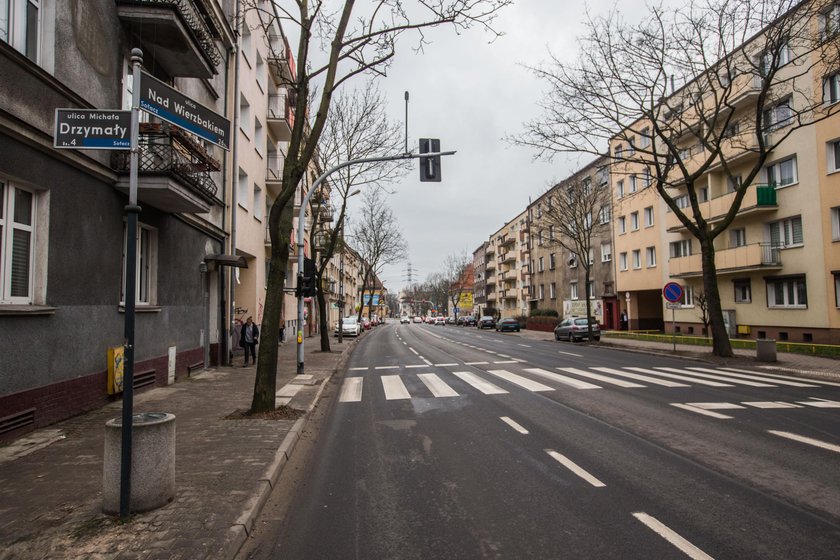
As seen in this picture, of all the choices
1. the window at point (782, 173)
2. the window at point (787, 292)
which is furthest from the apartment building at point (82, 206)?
the window at point (787, 292)

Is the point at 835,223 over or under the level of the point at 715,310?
over

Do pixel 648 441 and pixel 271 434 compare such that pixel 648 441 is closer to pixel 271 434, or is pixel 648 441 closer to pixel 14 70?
pixel 271 434

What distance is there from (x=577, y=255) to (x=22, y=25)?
3279 cm

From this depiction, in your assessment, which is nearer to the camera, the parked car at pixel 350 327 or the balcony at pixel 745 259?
the balcony at pixel 745 259

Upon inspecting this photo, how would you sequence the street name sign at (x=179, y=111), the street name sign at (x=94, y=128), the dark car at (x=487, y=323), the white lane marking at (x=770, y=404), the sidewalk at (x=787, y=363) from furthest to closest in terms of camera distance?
1. the dark car at (x=487, y=323)
2. the sidewalk at (x=787, y=363)
3. the white lane marking at (x=770, y=404)
4. the street name sign at (x=179, y=111)
5. the street name sign at (x=94, y=128)

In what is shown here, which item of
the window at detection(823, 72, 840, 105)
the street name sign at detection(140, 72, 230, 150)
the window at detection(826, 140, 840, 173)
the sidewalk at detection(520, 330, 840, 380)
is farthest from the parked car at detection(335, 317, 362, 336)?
the street name sign at detection(140, 72, 230, 150)

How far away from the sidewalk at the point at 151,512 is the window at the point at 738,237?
26.6 metres

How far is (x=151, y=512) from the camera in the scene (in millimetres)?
4145

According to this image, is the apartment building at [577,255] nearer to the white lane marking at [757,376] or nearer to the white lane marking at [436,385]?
the white lane marking at [757,376]

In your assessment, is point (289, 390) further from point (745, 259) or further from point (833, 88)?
point (745, 259)

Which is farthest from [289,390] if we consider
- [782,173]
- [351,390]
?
[782,173]

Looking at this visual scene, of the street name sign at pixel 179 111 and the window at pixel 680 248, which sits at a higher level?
the window at pixel 680 248

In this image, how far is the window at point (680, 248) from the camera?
31.9 m

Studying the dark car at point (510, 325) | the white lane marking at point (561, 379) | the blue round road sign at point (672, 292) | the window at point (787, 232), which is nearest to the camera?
the white lane marking at point (561, 379)
